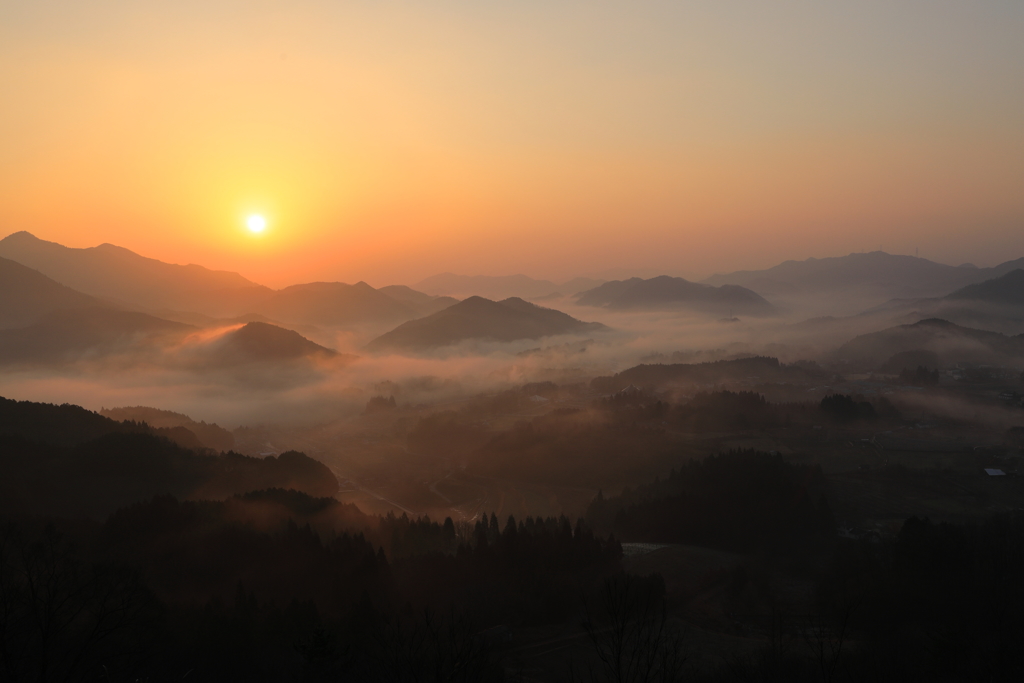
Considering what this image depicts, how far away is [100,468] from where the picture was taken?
59719 mm

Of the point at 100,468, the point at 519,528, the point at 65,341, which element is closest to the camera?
the point at 519,528

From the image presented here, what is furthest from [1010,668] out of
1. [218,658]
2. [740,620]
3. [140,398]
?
[140,398]

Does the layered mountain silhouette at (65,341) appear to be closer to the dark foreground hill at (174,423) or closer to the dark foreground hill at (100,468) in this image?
the dark foreground hill at (174,423)

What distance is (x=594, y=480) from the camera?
9806 cm

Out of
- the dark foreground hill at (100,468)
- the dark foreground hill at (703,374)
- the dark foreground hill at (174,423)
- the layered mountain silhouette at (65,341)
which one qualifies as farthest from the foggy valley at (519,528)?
the layered mountain silhouette at (65,341)

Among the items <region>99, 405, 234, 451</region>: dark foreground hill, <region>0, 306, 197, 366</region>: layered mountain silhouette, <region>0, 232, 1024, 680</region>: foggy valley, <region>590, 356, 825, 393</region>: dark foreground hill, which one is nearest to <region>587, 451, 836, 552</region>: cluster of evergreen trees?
<region>0, 232, 1024, 680</region>: foggy valley

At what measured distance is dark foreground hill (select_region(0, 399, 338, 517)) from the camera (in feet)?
177

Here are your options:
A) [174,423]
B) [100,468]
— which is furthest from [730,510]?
[174,423]

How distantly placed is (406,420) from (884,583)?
11867 centimetres

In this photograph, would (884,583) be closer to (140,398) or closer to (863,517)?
(863,517)

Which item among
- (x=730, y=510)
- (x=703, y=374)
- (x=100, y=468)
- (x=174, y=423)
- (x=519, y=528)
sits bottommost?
(x=730, y=510)

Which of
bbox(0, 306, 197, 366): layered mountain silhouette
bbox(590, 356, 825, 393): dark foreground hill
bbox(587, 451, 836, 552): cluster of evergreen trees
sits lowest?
bbox(587, 451, 836, 552): cluster of evergreen trees

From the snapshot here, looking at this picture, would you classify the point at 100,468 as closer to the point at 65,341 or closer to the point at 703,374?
the point at 703,374

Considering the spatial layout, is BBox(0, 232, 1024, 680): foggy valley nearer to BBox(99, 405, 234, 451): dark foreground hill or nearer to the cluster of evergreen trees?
the cluster of evergreen trees
